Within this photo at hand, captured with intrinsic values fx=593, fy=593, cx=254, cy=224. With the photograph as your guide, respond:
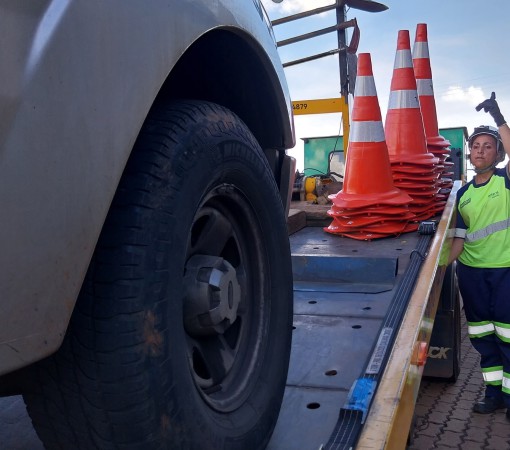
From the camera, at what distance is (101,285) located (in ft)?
3.42

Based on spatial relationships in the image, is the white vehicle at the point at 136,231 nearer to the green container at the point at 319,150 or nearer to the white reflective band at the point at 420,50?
the white reflective band at the point at 420,50

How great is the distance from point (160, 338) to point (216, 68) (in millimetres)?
875

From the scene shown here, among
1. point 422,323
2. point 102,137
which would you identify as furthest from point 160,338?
point 422,323

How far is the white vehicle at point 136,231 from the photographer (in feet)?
2.73

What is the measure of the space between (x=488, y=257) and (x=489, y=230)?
0.58 ft

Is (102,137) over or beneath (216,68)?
beneath

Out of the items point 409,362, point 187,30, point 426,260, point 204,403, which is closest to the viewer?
point 187,30

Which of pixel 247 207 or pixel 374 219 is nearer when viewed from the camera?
pixel 247 207

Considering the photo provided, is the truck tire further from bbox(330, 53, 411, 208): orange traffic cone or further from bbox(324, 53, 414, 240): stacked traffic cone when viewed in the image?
bbox(330, 53, 411, 208): orange traffic cone

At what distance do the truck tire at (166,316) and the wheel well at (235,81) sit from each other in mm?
211

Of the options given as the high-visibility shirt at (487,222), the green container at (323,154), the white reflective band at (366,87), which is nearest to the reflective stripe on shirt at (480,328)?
the high-visibility shirt at (487,222)

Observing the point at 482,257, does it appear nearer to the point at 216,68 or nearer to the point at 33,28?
the point at 216,68

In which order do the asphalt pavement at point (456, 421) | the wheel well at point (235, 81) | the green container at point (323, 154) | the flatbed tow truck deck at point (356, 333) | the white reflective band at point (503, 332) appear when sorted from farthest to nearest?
the green container at point (323, 154), the white reflective band at point (503, 332), the asphalt pavement at point (456, 421), the flatbed tow truck deck at point (356, 333), the wheel well at point (235, 81)

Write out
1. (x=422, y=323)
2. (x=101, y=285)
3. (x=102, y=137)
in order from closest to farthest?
(x=102, y=137)
(x=101, y=285)
(x=422, y=323)
